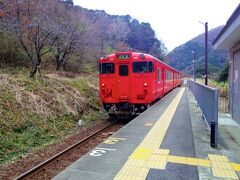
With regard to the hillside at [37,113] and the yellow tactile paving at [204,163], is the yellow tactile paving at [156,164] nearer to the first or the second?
the yellow tactile paving at [204,163]

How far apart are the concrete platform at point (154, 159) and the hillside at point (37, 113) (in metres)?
2.86

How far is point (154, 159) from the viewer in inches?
222

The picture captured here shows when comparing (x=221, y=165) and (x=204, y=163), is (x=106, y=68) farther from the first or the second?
(x=221, y=165)

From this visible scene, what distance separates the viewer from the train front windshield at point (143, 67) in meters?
12.8

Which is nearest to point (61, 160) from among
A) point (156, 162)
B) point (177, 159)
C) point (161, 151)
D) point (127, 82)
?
point (161, 151)

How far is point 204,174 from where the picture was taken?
4867 millimetres

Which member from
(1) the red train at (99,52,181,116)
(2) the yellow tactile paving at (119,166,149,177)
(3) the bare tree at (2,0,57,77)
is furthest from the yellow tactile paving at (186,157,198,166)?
(3) the bare tree at (2,0,57,77)

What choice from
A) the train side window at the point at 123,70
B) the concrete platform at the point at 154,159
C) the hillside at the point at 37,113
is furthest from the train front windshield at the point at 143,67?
the concrete platform at the point at 154,159

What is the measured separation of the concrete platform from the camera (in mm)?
4848

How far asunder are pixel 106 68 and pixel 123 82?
105cm

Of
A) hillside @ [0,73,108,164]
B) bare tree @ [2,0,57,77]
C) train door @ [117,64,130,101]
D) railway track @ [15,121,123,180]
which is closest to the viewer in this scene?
railway track @ [15,121,123,180]

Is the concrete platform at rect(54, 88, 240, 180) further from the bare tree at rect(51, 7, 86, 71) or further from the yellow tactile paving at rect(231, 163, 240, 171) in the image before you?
the bare tree at rect(51, 7, 86, 71)

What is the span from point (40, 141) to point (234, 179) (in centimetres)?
620

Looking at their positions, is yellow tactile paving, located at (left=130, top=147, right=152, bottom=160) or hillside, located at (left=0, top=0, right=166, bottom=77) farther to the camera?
hillside, located at (left=0, top=0, right=166, bottom=77)
